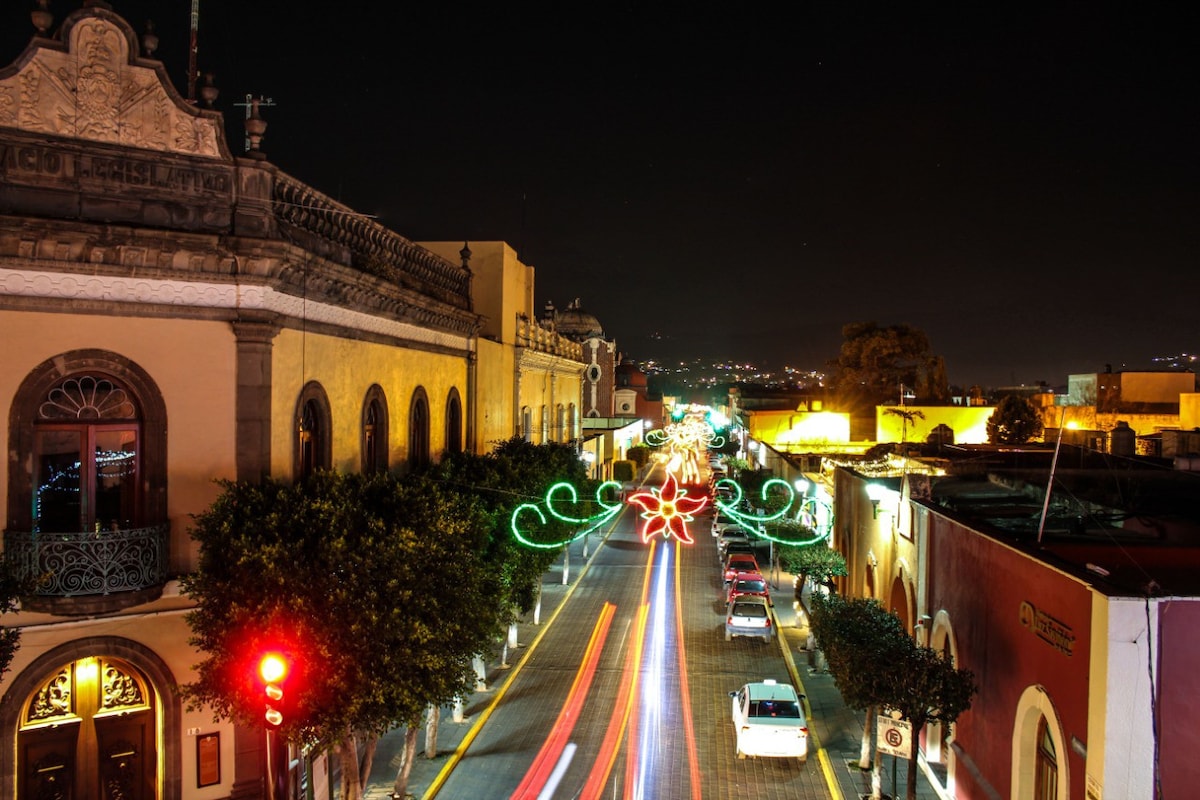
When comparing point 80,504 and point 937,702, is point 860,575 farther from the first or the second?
point 80,504

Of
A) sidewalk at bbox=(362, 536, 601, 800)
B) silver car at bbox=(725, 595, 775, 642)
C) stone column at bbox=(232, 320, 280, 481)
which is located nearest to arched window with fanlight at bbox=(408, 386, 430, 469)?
sidewalk at bbox=(362, 536, 601, 800)

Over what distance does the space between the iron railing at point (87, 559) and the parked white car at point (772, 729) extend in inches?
368

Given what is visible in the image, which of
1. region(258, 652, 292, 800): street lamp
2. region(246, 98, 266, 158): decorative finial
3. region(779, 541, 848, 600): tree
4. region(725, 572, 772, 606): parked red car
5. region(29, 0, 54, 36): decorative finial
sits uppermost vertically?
region(29, 0, 54, 36): decorative finial

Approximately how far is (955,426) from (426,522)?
133 ft

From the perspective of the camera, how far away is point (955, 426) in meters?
46.3

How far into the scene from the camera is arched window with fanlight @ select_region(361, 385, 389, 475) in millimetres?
16297

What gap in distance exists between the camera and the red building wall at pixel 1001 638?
9633mm

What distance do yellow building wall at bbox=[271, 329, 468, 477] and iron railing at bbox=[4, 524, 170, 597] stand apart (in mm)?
1953

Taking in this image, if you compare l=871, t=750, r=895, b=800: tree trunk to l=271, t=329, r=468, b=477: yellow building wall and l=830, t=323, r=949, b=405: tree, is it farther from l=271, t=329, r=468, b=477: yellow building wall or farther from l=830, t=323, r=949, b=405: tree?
l=830, t=323, r=949, b=405: tree

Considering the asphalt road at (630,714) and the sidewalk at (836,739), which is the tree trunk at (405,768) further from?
the sidewalk at (836,739)

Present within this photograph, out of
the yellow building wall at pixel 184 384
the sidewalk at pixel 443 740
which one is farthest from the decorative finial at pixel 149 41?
the sidewalk at pixel 443 740

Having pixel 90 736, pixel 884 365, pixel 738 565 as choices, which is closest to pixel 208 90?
pixel 90 736

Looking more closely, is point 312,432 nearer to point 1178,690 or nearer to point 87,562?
point 87,562

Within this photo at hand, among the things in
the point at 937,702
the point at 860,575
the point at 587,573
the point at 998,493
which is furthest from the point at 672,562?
the point at 937,702
